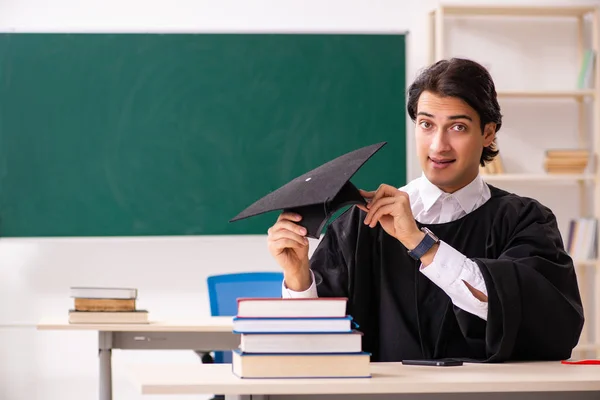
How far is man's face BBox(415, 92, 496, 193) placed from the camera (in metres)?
2.18

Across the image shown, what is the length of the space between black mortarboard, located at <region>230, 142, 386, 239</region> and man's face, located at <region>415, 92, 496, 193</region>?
34cm

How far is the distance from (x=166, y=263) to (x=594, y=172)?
8.40 feet

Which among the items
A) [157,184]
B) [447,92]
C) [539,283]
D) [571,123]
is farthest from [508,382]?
[571,123]

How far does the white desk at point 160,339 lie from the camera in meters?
3.81

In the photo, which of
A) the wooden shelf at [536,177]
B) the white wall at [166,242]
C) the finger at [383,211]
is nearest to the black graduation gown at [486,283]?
the finger at [383,211]

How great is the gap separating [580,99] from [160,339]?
301cm

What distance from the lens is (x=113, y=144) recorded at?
5137 mm

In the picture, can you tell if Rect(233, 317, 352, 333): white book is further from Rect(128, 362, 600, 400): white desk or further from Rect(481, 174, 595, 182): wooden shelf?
Rect(481, 174, 595, 182): wooden shelf

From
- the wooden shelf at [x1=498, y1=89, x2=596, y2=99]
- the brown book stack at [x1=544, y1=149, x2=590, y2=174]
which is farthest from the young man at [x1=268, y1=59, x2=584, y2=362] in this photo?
the brown book stack at [x1=544, y1=149, x2=590, y2=174]

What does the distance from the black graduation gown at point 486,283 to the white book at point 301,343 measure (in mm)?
430

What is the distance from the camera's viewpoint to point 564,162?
520 cm

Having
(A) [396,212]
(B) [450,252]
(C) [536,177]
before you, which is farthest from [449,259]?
(C) [536,177]

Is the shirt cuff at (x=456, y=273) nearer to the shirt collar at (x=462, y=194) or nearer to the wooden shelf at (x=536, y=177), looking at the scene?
the shirt collar at (x=462, y=194)

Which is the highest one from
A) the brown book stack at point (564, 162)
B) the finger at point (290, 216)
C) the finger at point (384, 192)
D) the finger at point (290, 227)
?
the brown book stack at point (564, 162)
